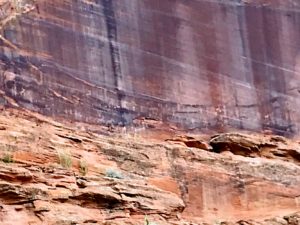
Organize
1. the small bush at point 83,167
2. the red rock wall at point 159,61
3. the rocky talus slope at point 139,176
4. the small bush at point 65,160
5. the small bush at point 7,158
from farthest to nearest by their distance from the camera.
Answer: the red rock wall at point 159,61, the small bush at point 83,167, the small bush at point 65,160, the small bush at point 7,158, the rocky talus slope at point 139,176

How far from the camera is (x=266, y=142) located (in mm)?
16891

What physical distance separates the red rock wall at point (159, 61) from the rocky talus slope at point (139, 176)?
495 millimetres

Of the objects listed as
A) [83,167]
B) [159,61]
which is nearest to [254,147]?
[159,61]

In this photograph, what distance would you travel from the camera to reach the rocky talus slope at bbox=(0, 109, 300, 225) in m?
13.2

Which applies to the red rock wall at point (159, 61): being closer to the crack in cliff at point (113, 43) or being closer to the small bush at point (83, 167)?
the crack in cliff at point (113, 43)

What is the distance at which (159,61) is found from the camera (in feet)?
56.5

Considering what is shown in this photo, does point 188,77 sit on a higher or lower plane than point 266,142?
higher

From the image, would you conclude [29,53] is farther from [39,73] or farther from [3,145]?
[3,145]

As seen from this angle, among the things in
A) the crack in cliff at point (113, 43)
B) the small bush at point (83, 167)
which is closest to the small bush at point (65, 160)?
the small bush at point (83, 167)

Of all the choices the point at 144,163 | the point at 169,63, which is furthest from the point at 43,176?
the point at 169,63

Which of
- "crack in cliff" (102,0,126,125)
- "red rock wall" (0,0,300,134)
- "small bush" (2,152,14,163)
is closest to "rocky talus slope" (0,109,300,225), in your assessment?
"small bush" (2,152,14,163)

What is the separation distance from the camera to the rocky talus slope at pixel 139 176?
13.2 meters

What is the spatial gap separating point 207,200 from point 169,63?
3063mm

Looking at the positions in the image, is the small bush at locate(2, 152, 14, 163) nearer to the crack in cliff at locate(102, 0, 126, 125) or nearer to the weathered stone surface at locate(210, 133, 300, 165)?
the crack in cliff at locate(102, 0, 126, 125)
